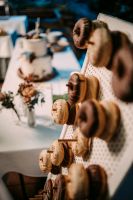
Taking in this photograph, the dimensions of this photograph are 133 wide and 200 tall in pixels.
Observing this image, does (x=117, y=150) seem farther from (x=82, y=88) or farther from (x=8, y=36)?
(x=8, y=36)

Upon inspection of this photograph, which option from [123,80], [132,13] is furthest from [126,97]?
[132,13]

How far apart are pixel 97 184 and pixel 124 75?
1.21ft

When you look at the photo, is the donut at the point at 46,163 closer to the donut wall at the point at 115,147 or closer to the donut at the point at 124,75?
the donut wall at the point at 115,147

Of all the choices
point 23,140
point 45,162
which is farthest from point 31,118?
point 45,162

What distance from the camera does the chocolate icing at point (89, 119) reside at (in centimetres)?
87

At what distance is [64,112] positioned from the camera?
1.27 meters

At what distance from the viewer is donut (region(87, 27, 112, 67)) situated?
0.92 meters

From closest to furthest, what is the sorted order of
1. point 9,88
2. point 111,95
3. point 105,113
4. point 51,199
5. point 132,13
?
point 105,113 → point 111,95 → point 51,199 → point 9,88 → point 132,13

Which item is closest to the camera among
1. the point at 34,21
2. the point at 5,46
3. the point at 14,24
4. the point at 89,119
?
the point at 89,119

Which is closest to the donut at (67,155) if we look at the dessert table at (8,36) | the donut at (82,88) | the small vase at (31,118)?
the donut at (82,88)

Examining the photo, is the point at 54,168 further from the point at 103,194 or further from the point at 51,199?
the point at 103,194

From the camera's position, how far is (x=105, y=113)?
35.9 inches

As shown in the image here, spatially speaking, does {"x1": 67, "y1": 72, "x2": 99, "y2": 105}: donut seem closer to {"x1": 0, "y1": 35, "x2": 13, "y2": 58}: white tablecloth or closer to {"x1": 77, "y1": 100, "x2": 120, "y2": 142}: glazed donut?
{"x1": 77, "y1": 100, "x2": 120, "y2": 142}: glazed donut

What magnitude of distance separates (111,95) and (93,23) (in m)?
0.27
